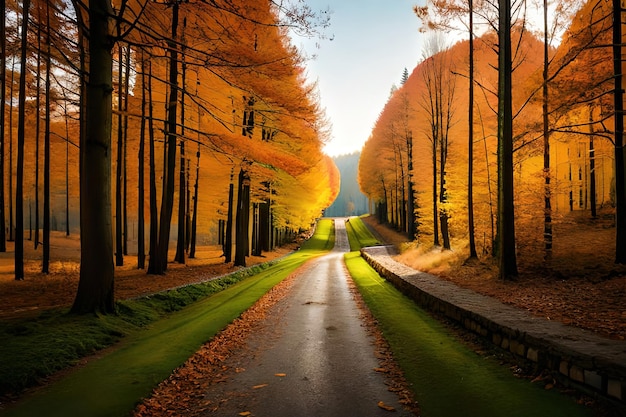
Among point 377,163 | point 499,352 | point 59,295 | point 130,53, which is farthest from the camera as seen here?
point 377,163

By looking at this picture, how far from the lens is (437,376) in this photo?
185 inches

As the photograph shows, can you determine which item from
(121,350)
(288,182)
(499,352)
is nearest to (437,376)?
(499,352)

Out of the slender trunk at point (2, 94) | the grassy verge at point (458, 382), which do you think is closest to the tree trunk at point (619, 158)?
the grassy verge at point (458, 382)

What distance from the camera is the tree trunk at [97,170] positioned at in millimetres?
6742

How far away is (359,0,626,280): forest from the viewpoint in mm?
10484

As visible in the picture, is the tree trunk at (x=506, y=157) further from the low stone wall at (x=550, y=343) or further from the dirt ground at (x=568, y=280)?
the low stone wall at (x=550, y=343)

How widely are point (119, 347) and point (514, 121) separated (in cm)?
1487

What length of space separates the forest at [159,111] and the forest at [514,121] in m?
6.41

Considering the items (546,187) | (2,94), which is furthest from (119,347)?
(546,187)

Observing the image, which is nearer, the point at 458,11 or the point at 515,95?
the point at 458,11

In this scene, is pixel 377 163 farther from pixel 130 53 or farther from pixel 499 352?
pixel 499 352

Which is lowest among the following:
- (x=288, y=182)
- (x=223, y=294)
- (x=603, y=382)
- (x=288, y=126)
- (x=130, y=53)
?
(x=223, y=294)

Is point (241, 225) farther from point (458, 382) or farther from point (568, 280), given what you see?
point (458, 382)

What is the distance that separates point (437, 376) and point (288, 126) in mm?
13731
